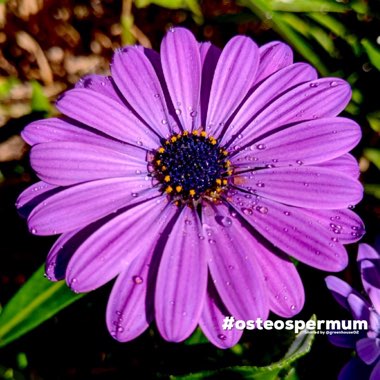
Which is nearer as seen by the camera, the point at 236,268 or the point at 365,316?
the point at 236,268

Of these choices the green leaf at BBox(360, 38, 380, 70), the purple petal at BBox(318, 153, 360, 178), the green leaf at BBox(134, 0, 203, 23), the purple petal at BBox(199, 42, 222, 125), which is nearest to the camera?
the purple petal at BBox(318, 153, 360, 178)

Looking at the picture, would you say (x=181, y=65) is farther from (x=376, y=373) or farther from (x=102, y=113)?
(x=376, y=373)

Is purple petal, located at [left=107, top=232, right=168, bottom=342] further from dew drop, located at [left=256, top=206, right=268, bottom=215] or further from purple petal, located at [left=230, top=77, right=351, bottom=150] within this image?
purple petal, located at [left=230, top=77, right=351, bottom=150]

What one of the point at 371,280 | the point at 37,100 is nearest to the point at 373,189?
the point at 371,280

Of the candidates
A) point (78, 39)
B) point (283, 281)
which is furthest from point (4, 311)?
point (78, 39)

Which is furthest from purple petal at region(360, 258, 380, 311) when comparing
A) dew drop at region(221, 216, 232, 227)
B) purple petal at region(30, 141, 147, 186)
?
purple petal at region(30, 141, 147, 186)
